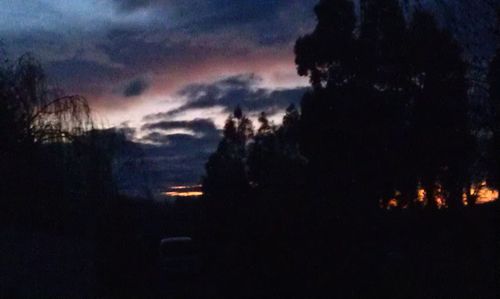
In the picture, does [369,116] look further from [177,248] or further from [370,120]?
[177,248]

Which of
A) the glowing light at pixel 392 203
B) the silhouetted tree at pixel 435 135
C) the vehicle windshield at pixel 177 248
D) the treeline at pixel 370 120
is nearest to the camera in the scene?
the silhouetted tree at pixel 435 135

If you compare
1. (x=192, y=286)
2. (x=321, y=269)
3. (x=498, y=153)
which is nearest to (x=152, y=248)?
(x=192, y=286)

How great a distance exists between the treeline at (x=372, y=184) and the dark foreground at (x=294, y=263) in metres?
0.06

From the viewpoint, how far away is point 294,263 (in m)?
21.7

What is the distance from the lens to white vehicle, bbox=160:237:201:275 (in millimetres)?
35250

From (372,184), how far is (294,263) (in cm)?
1171

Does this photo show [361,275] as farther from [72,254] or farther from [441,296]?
[72,254]

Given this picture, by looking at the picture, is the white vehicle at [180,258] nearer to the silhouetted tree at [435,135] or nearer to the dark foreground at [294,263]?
the dark foreground at [294,263]

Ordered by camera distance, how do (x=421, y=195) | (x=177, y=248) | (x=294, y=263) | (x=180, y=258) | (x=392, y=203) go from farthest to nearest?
1. (x=421, y=195)
2. (x=392, y=203)
3. (x=177, y=248)
4. (x=180, y=258)
5. (x=294, y=263)

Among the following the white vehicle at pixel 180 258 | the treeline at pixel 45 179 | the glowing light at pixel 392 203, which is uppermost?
the treeline at pixel 45 179

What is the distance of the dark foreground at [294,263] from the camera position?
2075 cm

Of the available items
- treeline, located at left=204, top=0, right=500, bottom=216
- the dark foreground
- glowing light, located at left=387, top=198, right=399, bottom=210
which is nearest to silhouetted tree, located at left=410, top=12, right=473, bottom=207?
treeline, located at left=204, top=0, right=500, bottom=216

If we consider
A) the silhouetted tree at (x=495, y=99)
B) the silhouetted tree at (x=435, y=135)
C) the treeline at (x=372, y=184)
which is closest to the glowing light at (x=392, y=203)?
the treeline at (x=372, y=184)

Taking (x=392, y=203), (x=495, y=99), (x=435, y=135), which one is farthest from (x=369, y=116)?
(x=495, y=99)
